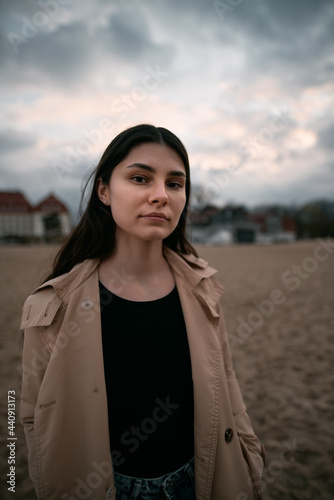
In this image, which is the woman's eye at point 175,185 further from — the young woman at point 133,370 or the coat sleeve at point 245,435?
the coat sleeve at point 245,435

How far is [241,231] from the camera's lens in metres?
55.6

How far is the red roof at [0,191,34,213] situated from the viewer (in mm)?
66125

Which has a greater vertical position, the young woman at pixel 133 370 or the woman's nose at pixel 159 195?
the woman's nose at pixel 159 195

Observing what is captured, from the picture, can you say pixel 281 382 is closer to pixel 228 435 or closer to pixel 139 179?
pixel 228 435

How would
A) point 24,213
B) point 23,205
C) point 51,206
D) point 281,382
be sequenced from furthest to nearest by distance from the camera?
point 23,205 < point 24,213 < point 51,206 < point 281,382

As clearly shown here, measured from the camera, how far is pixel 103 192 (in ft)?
5.40

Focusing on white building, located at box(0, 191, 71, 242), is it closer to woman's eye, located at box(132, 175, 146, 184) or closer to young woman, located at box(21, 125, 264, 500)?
young woman, located at box(21, 125, 264, 500)

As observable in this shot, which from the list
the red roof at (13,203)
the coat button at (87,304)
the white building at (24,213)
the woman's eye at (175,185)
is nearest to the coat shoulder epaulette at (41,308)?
the coat button at (87,304)

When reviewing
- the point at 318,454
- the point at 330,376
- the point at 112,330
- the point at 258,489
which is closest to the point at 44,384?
the point at 112,330

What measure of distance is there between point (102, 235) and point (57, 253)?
0.98 feet

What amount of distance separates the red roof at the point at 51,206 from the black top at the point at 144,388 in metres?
67.8

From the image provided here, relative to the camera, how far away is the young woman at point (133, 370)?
1.33 metres

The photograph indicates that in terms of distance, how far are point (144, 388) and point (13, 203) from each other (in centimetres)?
7519

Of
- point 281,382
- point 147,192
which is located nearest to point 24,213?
point 281,382
